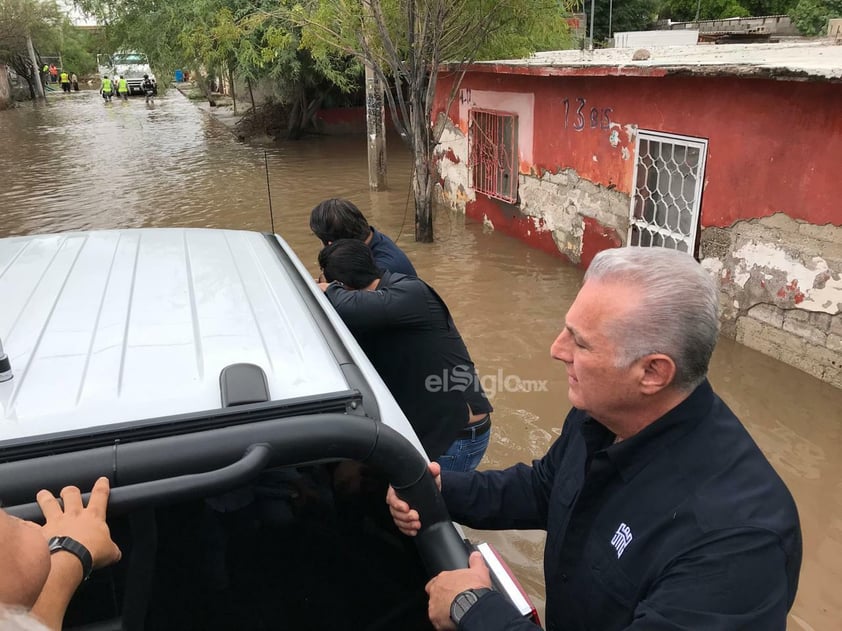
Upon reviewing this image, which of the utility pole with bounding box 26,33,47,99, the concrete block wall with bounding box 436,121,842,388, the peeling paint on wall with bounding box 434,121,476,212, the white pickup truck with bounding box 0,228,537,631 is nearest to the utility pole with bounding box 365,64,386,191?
the peeling paint on wall with bounding box 434,121,476,212

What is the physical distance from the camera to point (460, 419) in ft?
8.95

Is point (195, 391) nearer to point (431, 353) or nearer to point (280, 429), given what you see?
point (280, 429)

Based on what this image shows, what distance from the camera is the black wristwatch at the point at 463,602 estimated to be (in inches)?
52.7

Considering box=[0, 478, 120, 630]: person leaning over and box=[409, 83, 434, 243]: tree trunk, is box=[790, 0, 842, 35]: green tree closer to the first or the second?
box=[409, 83, 434, 243]: tree trunk

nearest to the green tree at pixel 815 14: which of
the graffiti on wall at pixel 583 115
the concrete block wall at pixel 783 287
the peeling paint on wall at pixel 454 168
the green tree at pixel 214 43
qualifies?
the green tree at pixel 214 43

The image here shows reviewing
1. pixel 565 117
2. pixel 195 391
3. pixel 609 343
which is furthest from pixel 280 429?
pixel 565 117

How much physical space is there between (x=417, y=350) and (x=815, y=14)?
3653 cm

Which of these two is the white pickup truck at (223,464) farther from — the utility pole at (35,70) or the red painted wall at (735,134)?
the utility pole at (35,70)

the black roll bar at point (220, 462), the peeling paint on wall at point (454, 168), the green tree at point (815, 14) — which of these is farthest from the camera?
the green tree at point (815, 14)

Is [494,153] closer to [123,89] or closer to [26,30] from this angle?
[123,89]

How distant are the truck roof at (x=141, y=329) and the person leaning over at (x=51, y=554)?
231 millimetres

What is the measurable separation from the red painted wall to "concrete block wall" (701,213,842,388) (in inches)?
5.5

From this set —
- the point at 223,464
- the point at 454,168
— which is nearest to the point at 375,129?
the point at 454,168

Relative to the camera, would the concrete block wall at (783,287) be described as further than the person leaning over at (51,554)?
Yes
